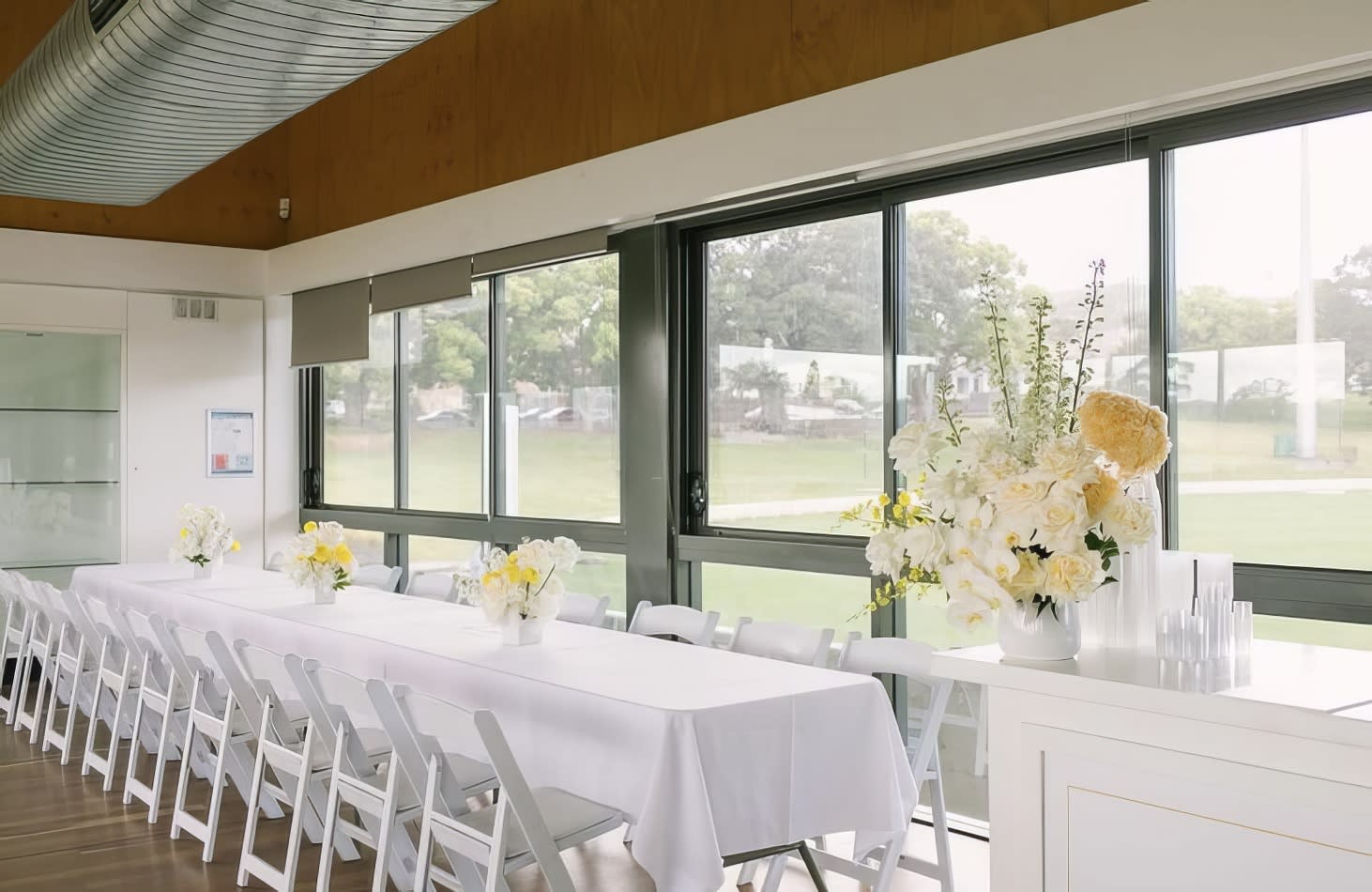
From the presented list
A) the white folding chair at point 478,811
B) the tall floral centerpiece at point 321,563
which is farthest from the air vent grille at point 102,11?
the white folding chair at point 478,811

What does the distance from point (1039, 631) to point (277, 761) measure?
3.25 m

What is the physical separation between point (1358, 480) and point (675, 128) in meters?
3.48

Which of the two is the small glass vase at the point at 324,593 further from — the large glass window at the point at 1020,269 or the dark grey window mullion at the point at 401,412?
the large glass window at the point at 1020,269

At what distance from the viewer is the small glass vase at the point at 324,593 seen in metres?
6.11

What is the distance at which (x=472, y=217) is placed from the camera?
742cm

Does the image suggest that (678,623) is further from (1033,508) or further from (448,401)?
(448,401)

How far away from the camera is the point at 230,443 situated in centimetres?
951

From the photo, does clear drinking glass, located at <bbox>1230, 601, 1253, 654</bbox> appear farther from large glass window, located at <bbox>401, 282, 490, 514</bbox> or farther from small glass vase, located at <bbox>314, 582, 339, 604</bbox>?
large glass window, located at <bbox>401, 282, 490, 514</bbox>

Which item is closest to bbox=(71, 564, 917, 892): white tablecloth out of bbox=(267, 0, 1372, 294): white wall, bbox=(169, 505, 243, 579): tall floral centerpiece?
bbox=(267, 0, 1372, 294): white wall

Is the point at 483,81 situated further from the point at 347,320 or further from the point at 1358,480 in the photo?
the point at 1358,480

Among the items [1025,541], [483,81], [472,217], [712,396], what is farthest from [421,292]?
[1025,541]

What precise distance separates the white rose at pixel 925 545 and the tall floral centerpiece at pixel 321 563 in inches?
174

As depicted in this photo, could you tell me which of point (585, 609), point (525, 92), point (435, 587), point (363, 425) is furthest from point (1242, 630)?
point (363, 425)

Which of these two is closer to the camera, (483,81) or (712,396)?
(712,396)
